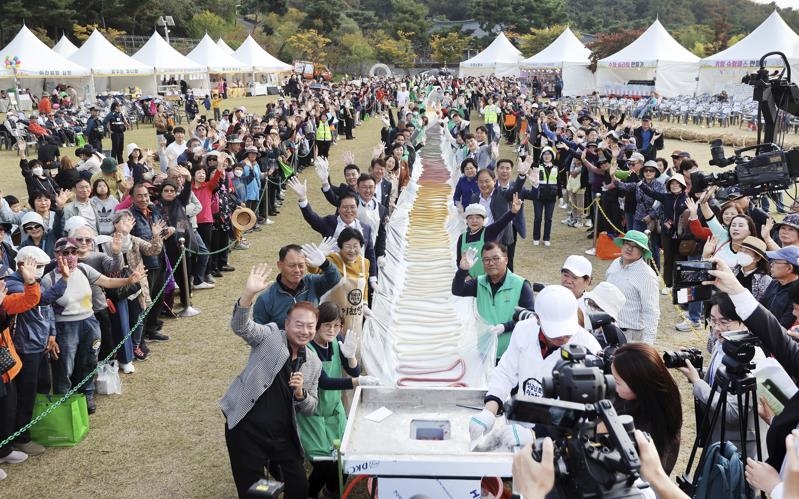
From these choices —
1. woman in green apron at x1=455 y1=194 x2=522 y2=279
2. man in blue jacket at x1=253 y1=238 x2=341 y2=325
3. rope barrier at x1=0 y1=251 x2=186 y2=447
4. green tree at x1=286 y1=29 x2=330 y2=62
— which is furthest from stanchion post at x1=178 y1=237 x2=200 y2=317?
green tree at x1=286 y1=29 x2=330 y2=62

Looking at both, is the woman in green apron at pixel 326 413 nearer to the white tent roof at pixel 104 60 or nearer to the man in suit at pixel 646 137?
the man in suit at pixel 646 137

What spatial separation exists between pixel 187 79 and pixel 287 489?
140ft

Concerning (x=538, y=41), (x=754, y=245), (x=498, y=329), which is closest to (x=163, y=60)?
(x=498, y=329)

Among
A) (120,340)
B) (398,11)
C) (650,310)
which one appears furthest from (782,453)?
(398,11)

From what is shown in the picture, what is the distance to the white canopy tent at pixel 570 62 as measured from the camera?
33938mm

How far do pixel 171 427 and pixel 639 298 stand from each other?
403 centimetres

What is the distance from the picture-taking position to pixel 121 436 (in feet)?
18.1

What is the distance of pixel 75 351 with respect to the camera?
221 inches

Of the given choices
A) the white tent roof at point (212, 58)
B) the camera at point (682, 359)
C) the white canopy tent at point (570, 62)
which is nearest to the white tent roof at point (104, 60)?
the white tent roof at point (212, 58)

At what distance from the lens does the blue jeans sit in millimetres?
5492

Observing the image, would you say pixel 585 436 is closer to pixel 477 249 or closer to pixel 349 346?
pixel 349 346

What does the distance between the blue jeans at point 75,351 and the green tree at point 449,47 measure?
70.0m

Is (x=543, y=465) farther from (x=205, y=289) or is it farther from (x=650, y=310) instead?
(x=205, y=289)

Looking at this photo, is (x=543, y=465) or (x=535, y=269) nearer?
(x=543, y=465)
